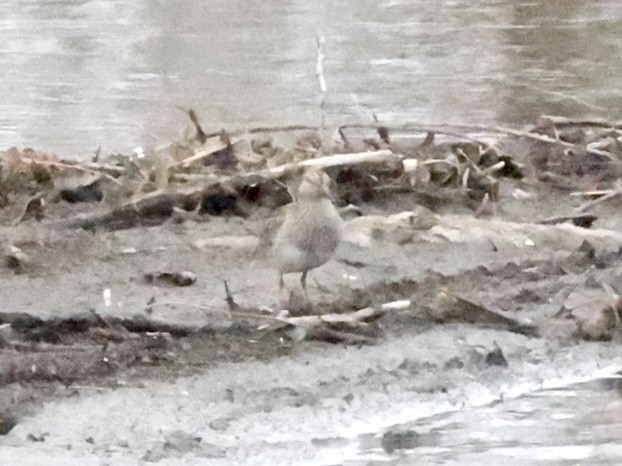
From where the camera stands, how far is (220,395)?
2037 millimetres

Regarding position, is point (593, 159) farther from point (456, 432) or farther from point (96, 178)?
point (456, 432)

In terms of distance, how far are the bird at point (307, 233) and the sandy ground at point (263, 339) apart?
0.26 ft

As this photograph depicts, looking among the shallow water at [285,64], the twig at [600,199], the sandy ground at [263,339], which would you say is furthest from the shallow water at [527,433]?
the shallow water at [285,64]

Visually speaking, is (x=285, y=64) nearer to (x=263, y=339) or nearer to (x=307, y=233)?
(x=307, y=233)

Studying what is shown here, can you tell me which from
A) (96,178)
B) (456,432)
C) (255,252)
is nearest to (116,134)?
(96,178)

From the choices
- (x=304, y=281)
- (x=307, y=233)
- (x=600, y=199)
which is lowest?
(x=600, y=199)

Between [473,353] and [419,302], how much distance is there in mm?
245

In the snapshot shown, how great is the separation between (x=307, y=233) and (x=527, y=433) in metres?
0.60

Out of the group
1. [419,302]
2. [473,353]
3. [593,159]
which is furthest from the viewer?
[593,159]

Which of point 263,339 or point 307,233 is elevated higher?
point 307,233

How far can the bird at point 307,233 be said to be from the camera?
2.32 meters

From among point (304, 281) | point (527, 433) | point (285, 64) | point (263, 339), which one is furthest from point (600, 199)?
point (285, 64)

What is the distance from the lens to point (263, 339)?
2.25m

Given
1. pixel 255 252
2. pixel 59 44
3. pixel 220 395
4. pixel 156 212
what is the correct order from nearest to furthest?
pixel 220 395
pixel 255 252
pixel 156 212
pixel 59 44
